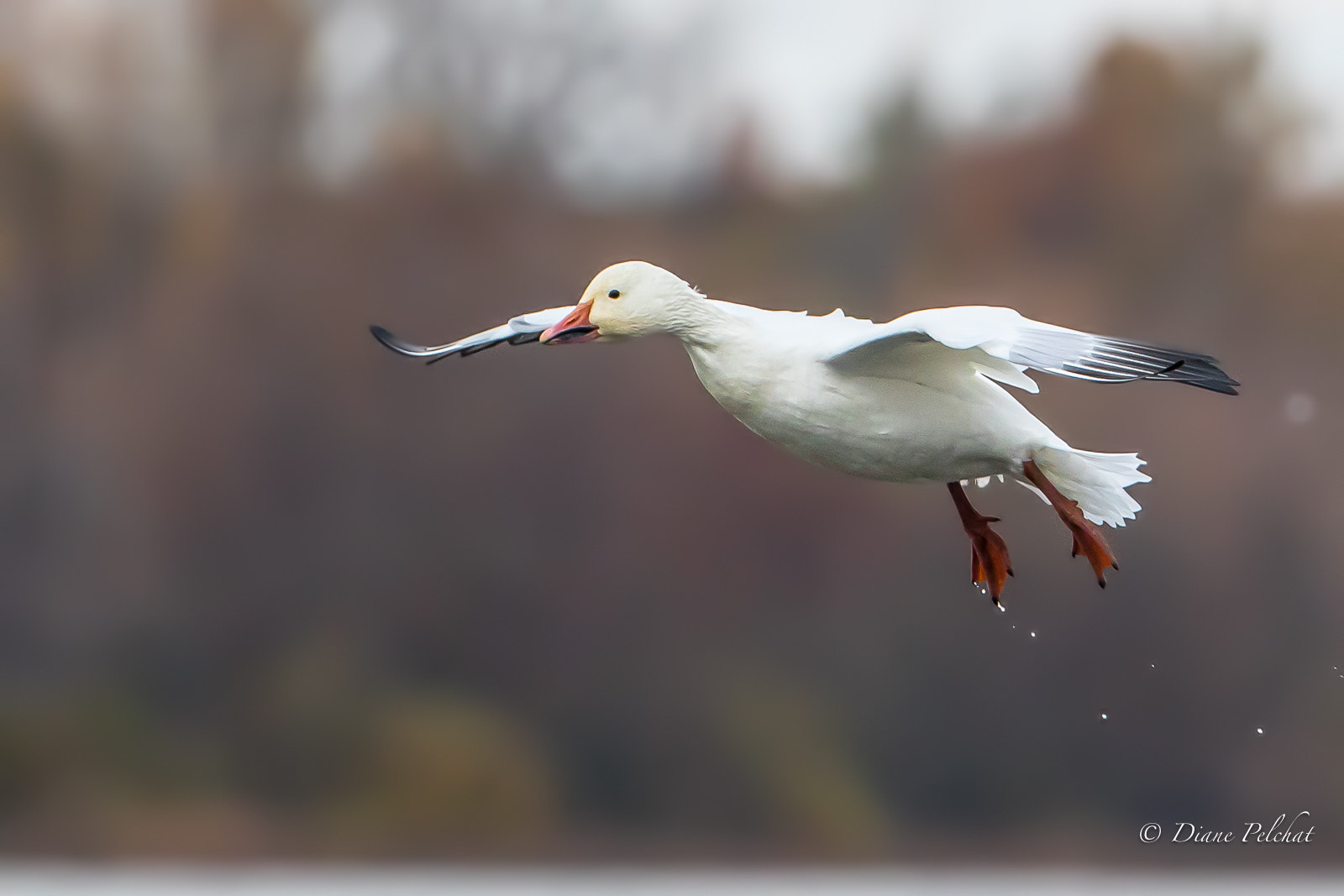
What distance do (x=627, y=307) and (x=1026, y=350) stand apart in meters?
1.21

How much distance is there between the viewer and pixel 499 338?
5.71 metres

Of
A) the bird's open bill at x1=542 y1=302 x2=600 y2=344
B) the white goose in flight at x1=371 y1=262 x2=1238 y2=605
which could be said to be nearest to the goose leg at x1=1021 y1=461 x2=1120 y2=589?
the white goose in flight at x1=371 y1=262 x2=1238 y2=605

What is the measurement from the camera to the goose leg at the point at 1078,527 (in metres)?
5.20

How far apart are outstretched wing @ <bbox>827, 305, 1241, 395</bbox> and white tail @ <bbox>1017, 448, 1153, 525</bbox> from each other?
44 centimetres

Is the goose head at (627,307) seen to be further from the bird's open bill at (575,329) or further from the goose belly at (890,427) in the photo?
the goose belly at (890,427)

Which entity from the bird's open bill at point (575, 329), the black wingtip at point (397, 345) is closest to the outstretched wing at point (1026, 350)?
the bird's open bill at point (575, 329)

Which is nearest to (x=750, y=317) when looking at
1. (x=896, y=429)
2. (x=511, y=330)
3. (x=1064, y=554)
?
(x=896, y=429)

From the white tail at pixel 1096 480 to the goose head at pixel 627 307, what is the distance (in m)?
1.24

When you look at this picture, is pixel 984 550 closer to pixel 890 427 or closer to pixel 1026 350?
pixel 890 427

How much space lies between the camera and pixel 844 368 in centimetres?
496

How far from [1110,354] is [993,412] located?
1.52ft

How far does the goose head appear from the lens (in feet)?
16.8

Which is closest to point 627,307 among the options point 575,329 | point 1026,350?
point 575,329

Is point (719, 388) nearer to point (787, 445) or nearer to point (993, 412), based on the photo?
point (787, 445)
